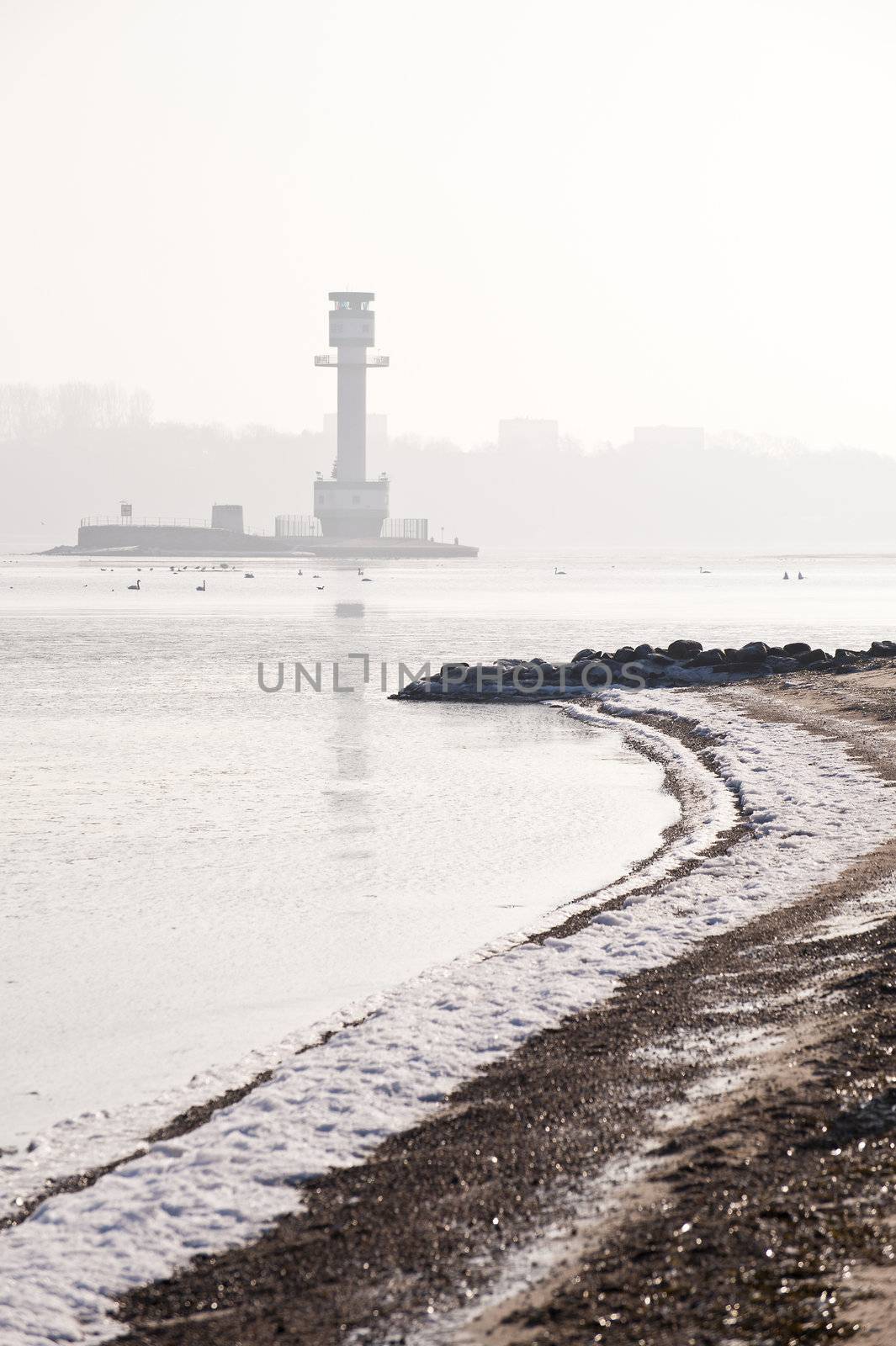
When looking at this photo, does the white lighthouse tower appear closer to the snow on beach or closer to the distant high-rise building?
the distant high-rise building

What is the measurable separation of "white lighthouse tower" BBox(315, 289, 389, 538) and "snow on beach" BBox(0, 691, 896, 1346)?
133835 mm

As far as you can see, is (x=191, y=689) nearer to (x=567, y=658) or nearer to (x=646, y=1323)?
(x=567, y=658)

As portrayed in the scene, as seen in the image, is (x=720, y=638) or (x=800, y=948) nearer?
(x=800, y=948)

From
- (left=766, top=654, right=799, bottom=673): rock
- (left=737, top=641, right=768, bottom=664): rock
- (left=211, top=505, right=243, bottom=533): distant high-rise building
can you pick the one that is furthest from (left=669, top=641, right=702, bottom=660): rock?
(left=211, top=505, right=243, bottom=533): distant high-rise building

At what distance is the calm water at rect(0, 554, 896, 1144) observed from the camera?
300 inches

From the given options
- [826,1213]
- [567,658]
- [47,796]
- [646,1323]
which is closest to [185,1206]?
[646,1323]

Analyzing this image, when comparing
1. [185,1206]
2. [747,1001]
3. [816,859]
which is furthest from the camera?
[816,859]

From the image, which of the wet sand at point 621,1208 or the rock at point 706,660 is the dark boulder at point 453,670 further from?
the wet sand at point 621,1208

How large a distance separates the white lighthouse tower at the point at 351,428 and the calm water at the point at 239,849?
111m

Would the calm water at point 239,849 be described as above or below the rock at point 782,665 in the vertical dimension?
below

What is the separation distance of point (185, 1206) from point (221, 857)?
6.96 meters

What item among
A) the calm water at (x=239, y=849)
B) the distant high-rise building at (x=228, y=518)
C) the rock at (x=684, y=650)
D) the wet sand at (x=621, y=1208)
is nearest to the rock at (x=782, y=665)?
the rock at (x=684, y=650)

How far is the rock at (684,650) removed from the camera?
29936 mm

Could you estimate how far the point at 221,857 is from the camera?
38.9 ft
